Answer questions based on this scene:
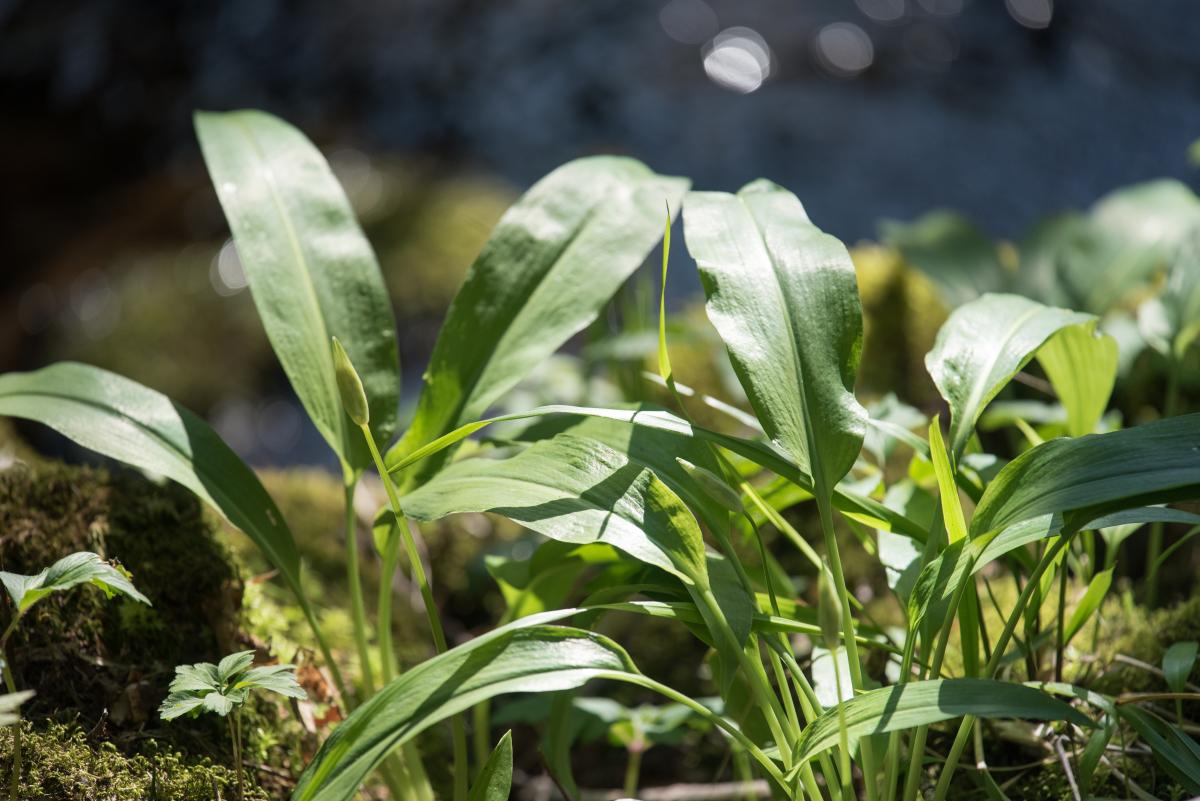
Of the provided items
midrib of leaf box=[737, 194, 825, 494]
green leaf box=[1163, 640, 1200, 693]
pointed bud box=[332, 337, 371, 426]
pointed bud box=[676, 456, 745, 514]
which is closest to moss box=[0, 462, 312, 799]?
pointed bud box=[332, 337, 371, 426]

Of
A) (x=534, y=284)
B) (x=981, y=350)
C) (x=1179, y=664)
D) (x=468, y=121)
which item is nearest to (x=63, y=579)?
(x=534, y=284)

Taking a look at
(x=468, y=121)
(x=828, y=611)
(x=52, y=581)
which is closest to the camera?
(x=828, y=611)

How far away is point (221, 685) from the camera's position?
76cm

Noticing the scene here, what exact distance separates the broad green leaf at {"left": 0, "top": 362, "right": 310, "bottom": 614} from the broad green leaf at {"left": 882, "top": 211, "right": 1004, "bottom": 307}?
1.13m

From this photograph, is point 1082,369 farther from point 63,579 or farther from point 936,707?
point 63,579

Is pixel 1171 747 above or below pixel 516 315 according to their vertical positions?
below

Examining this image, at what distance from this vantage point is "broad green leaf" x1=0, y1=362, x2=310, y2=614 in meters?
0.96

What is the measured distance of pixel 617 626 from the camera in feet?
4.74

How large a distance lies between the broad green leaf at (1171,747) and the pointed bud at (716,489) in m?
0.37

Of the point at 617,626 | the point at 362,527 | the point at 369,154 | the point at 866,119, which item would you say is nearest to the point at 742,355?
the point at 617,626

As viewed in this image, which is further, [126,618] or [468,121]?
[468,121]

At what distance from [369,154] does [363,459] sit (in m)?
3.36

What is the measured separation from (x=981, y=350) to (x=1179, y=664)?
343 mm

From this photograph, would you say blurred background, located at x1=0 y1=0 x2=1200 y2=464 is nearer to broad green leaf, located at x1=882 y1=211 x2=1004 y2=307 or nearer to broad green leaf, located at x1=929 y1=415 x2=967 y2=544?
broad green leaf, located at x1=882 y1=211 x2=1004 y2=307
